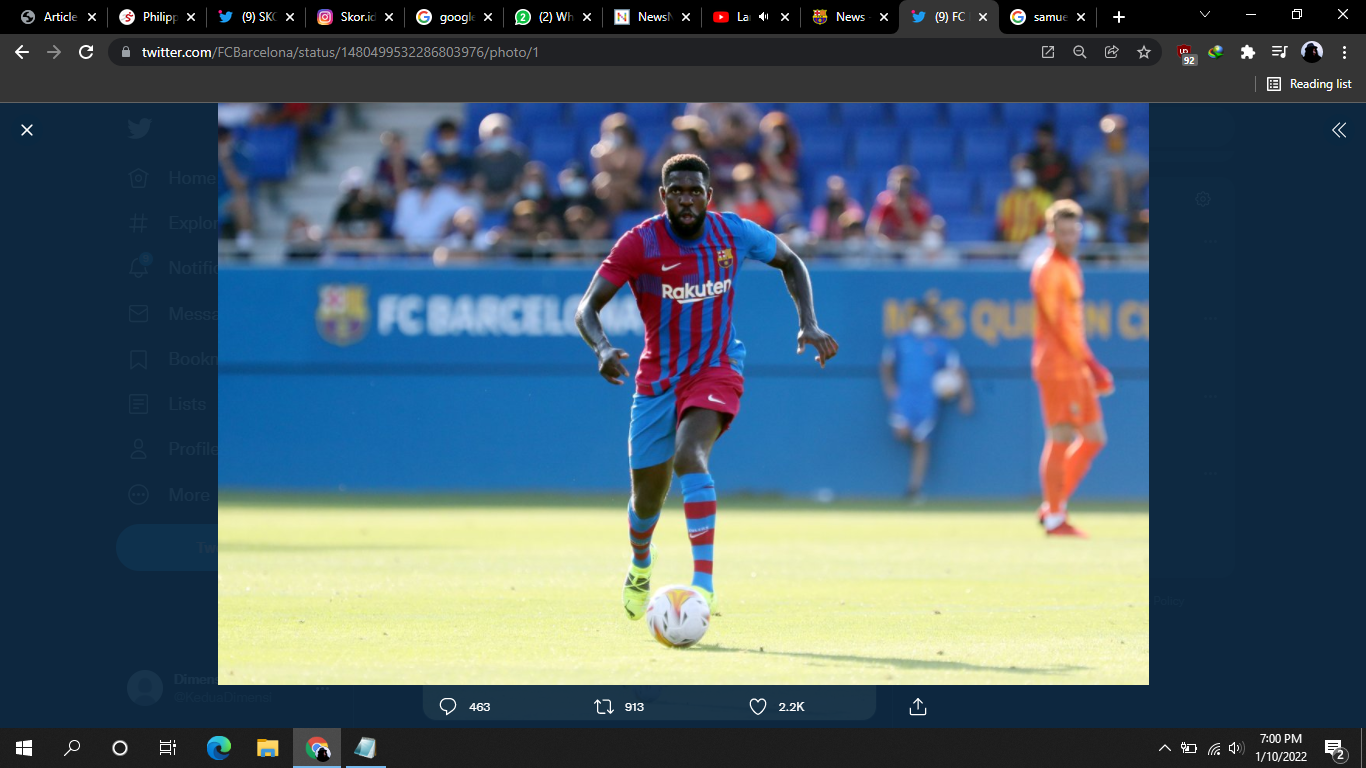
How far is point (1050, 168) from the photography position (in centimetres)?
2109

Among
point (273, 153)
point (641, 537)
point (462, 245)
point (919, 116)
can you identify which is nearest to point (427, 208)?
point (462, 245)

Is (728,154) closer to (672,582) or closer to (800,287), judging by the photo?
(672,582)

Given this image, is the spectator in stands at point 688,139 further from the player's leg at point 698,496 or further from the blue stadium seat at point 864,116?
the player's leg at point 698,496

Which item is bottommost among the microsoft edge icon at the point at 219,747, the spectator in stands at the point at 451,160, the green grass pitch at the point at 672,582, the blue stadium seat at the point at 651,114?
the green grass pitch at the point at 672,582

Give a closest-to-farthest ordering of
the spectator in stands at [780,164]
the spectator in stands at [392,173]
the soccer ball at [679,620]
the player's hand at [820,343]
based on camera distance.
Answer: the soccer ball at [679,620] < the player's hand at [820,343] < the spectator in stands at [780,164] < the spectator in stands at [392,173]

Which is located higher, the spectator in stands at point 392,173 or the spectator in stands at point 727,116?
the spectator in stands at point 727,116

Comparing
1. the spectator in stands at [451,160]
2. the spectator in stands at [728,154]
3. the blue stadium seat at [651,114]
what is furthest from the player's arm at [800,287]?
the blue stadium seat at [651,114]

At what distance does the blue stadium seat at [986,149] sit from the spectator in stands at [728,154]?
3451 mm

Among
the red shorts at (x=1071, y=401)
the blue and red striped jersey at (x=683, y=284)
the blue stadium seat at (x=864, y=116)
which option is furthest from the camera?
the blue stadium seat at (x=864, y=116)

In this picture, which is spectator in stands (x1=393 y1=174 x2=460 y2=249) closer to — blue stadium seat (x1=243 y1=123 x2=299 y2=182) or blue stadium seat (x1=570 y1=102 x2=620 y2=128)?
blue stadium seat (x1=243 y1=123 x2=299 y2=182)

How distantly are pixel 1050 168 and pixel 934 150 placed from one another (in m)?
3.15

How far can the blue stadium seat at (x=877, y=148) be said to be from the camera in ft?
78.7

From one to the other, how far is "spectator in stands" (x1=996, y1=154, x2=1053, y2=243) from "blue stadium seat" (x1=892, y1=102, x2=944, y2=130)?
3.64 meters

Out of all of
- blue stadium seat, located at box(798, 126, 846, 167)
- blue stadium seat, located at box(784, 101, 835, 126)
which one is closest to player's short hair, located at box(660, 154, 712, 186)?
blue stadium seat, located at box(798, 126, 846, 167)
